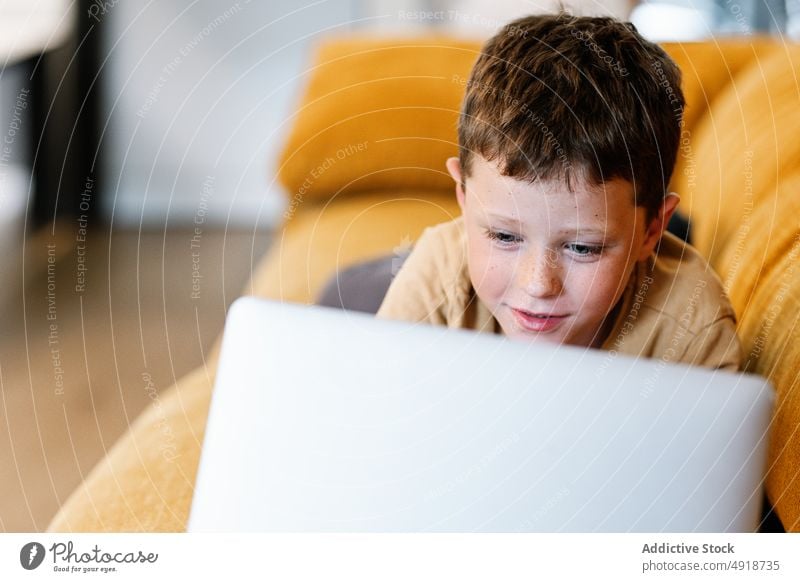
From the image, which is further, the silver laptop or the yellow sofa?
the yellow sofa

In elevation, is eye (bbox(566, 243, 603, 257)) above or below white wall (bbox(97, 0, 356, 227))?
below

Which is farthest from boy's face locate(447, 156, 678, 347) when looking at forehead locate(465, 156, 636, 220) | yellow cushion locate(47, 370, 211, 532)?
yellow cushion locate(47, 370, 211, 532)

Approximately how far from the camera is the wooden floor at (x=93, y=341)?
67 centimetres

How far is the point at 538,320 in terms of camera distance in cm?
52

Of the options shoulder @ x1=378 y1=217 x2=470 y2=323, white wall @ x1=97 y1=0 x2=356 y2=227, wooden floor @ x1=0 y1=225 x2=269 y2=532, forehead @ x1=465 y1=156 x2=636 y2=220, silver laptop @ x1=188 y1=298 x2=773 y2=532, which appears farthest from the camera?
white wall @ x1=97 y1=0 x2=356 y2=227

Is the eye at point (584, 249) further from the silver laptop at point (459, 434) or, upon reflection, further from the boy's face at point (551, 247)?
the silver laptop at point (459, 434)

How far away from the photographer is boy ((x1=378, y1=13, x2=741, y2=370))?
47 cm

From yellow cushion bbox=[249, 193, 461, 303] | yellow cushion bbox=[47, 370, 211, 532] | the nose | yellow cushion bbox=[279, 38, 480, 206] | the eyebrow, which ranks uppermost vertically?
yellow cushion bbox=[279, 38, 480, 206]

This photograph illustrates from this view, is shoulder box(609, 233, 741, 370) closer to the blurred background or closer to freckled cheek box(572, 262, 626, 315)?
freckled cheek box(572, 262, 626, 315)

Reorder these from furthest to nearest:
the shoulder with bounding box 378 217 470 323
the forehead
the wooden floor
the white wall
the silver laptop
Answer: the white wall < the wooden floor < the shoulder with bounding box 378 217 470 323 < the forehead < the silver laptop

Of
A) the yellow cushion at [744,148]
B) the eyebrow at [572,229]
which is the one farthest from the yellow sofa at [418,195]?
the eyebrow at [572,229]

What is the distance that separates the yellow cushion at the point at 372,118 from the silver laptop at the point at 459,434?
29 centimetres

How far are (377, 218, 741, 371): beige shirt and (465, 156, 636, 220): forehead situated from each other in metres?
0.06

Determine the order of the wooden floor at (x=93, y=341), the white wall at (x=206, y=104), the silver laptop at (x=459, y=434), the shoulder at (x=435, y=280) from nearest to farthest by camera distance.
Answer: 1. the silver laptop at (x=459, y=434)
2. the shoulder at (x=435, y=280)
3. the wooden floor at (x=93, y=341)
4. the white wall at (x=206, y=104)
